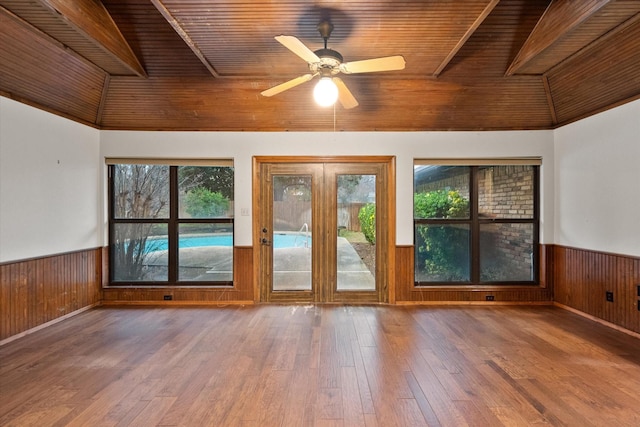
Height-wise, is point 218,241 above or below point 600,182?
below

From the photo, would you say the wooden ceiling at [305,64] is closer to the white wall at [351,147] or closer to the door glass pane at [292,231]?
the white wall at [351,147]

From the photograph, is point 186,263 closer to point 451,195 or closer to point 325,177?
point 325,177

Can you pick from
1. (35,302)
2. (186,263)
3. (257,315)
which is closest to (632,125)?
(257,315)

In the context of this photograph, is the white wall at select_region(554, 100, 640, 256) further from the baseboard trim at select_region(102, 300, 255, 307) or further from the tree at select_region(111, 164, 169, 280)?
the tree at select_region(111, 164, 169, 280)

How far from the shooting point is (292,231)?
4629mm

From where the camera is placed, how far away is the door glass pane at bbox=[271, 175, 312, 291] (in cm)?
462

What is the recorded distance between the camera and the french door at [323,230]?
4.61 m

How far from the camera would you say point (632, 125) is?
11.3ft

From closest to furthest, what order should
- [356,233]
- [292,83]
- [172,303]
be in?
[292,83], [172,303], [356,233]

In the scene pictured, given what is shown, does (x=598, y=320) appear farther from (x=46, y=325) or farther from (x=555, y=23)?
(x=46, y=325)

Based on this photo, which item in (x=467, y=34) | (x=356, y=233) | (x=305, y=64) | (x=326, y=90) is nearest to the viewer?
(x=326, y=90)

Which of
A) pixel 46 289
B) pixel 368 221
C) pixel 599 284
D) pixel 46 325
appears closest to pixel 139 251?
pixel 46 289

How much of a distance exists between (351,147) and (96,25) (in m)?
3.08

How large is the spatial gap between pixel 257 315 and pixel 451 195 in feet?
10.4
